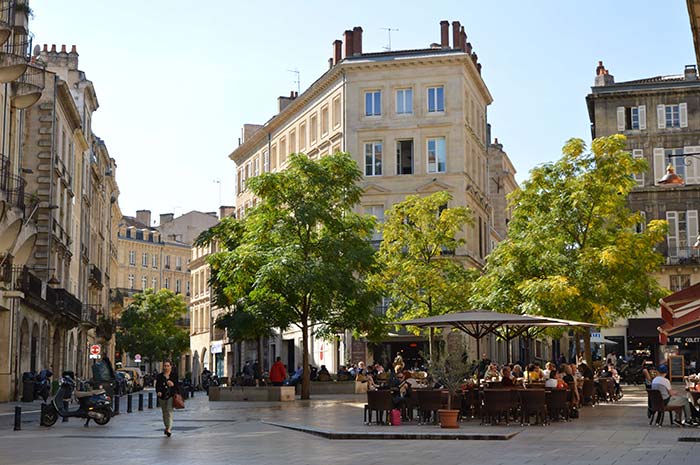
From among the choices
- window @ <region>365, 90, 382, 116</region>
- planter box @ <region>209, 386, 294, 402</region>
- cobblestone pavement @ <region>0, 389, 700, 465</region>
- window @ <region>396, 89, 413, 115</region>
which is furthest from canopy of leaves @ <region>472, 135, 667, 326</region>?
window @ <region>365, 90, 382, 116</region>

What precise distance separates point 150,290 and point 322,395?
5475cm

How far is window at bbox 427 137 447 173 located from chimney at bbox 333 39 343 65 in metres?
7.88

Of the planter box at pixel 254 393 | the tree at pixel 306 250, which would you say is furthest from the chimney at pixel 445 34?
the planter box at pixel 254 393

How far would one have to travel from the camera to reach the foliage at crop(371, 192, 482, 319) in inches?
1761

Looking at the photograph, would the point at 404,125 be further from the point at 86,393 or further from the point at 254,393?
the point at 86,393

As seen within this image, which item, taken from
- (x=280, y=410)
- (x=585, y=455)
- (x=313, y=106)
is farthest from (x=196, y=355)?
(x=585, y=455)

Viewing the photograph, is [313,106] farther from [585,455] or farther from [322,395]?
[585,455]

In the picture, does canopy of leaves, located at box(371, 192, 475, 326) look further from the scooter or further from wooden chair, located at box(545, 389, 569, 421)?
wooden chair, located at box(545, 389, 569, 421)

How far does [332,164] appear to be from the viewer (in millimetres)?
37312

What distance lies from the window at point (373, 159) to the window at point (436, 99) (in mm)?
3454

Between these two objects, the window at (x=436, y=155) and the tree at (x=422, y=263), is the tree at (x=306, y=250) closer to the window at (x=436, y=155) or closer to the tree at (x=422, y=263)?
the tree at (x=422, y=263)

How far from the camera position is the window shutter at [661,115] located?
188 feet

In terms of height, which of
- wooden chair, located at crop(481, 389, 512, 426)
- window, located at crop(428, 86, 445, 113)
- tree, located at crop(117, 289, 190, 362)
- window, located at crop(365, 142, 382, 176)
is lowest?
wooden chair, located at crop(481, 389, 512, 426)

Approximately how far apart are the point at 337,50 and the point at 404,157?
319 inches
